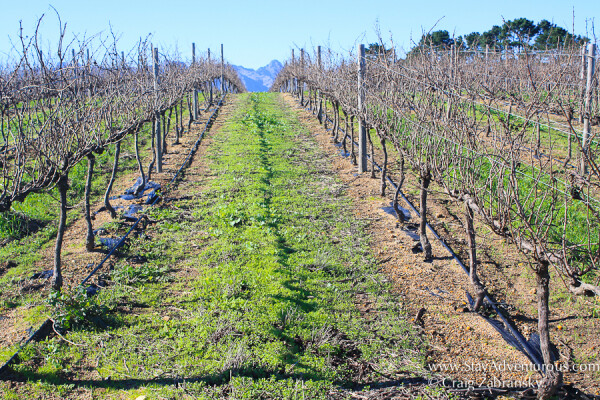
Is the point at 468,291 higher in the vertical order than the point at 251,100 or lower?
lower

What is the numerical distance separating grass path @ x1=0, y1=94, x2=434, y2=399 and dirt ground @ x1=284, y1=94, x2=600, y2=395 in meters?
0.30

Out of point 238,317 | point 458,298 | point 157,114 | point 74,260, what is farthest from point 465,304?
point 157,114

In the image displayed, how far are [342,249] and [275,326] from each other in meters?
2.19

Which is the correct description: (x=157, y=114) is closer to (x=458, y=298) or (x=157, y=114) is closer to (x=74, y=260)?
(x=74, y=260)

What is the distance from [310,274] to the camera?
607cm

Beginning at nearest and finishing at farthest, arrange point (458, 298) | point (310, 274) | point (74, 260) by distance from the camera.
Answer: point (458, 298) < point (310, 274) < point (74, 260)

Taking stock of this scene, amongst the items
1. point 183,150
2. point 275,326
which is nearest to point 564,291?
point 275,326

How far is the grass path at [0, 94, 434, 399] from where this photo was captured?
410 centimetres

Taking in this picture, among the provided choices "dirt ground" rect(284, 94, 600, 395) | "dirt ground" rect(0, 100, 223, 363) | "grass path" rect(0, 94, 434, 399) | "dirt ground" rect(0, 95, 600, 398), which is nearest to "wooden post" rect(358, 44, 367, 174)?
"dirt ground" rect(0, 95, 600, 398)

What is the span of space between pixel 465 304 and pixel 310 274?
6.21 ft

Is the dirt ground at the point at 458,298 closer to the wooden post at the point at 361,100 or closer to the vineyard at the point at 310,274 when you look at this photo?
the vineyard at the point at 310,274

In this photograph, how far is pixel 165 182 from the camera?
1035 cm

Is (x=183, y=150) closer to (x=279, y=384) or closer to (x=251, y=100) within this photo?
(x=279, y=384)

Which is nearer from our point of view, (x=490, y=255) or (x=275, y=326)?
(x=275, y=326)
